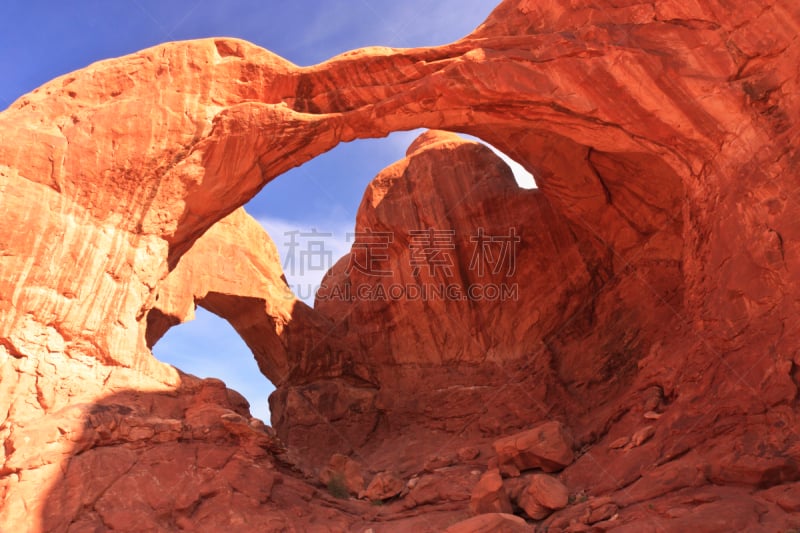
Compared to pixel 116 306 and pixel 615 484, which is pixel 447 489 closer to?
pixel 615 484

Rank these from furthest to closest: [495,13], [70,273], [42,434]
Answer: [495,13], [70,273], [42,434]

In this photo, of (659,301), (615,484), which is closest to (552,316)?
(659,301)

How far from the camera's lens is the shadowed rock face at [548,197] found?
363 inches

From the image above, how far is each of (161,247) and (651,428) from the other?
33.2ft

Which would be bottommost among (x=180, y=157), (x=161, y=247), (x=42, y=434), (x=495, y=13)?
(x=42, y=434)

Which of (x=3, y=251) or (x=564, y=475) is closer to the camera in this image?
(x=3, y=251)

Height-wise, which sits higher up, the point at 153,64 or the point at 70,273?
the point at 153,64

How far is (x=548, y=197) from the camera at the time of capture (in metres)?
17.9

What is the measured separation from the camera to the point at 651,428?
10922 mm

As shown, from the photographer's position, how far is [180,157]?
40.2 feet

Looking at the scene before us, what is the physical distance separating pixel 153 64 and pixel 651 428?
12.2 m

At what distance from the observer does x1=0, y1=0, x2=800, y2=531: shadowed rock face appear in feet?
30.3

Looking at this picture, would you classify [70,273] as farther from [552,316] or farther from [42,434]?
[552,316]

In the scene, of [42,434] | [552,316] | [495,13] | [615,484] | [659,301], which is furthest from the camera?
[552,316]
